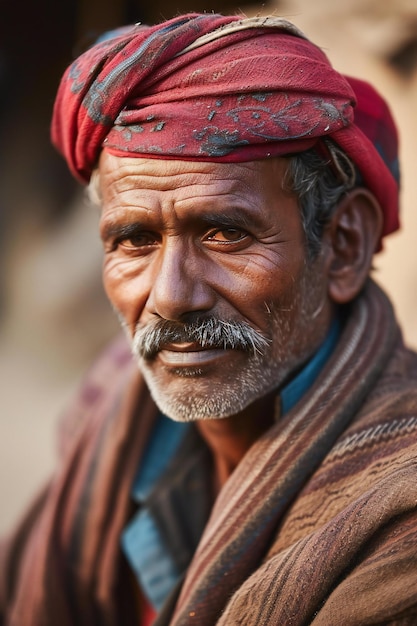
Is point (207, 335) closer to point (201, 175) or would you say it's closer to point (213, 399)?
point (213, 399)

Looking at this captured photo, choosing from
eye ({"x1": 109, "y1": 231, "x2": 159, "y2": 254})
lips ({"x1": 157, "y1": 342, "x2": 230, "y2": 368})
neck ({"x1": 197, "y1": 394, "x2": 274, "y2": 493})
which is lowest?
neck ({"x1": 197, "y1": 394, "x2": 274, "y2": 493})

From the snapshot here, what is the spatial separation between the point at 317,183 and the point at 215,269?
0.39 metres

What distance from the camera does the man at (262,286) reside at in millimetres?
1729

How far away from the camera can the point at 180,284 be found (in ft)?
6.06

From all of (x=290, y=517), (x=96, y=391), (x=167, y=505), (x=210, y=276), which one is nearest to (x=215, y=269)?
(x=210, y=276)

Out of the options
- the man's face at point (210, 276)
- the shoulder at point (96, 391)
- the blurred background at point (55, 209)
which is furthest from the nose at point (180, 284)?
the blurred background at point (55, 209)

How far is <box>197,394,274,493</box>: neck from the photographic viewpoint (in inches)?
84.4

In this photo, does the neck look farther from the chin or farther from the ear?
the ear

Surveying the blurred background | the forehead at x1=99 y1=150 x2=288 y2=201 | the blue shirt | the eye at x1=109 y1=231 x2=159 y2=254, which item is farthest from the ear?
the blurred background

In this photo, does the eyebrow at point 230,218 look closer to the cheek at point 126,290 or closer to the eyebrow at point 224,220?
the eyebrow at point 224,220

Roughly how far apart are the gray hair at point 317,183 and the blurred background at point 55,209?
2.38 m

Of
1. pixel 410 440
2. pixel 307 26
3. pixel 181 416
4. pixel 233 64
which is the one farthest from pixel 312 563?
pixel 307 26

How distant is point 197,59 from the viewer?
6.06 ft

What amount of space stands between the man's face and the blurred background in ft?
8.15
